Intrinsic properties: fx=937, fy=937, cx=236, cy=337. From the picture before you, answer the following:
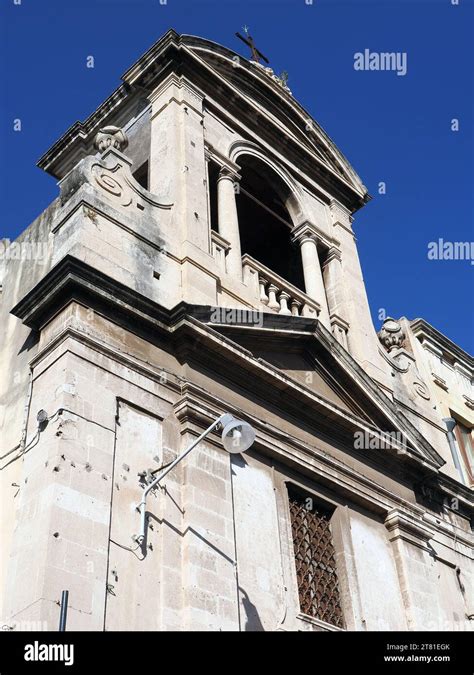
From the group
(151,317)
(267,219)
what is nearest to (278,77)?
(267,219)

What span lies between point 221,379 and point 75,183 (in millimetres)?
3530

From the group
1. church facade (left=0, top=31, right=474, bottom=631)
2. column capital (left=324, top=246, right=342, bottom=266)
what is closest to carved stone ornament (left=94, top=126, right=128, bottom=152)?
church facade (left=0, top=31, right=474, bottom=631)

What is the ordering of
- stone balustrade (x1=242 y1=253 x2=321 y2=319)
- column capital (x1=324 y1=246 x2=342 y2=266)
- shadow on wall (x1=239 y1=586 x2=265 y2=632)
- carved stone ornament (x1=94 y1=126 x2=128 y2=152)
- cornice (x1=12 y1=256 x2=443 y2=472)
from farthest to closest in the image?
column capital (x1=324 y1=246 x2=342 y2=266), stone balustrade (x1=242 y1=253 x2=321 y2=319), carved stone ornament (x1=94 y1=126 x2=128 y2=152), cornice (x1=12 y1=256 x2=443 y2=472), shadow on wall (x1=239 y1=586 x2=265 y2=632)

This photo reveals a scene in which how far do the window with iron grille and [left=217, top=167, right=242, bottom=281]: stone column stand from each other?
4.08m

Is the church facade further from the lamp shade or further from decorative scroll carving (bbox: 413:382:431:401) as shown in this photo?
the lamp shade

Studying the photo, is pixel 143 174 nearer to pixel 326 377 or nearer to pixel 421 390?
pixel 326 377

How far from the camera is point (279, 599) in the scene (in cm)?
1152

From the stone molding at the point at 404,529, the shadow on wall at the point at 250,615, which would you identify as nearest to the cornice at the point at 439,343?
the stone molding at the point at 404,529

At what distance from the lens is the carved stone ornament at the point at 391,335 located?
63.4ft

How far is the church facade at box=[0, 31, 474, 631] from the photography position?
10.2m

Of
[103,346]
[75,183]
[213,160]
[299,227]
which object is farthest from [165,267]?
[299,227]

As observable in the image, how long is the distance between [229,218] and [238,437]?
6.96m
